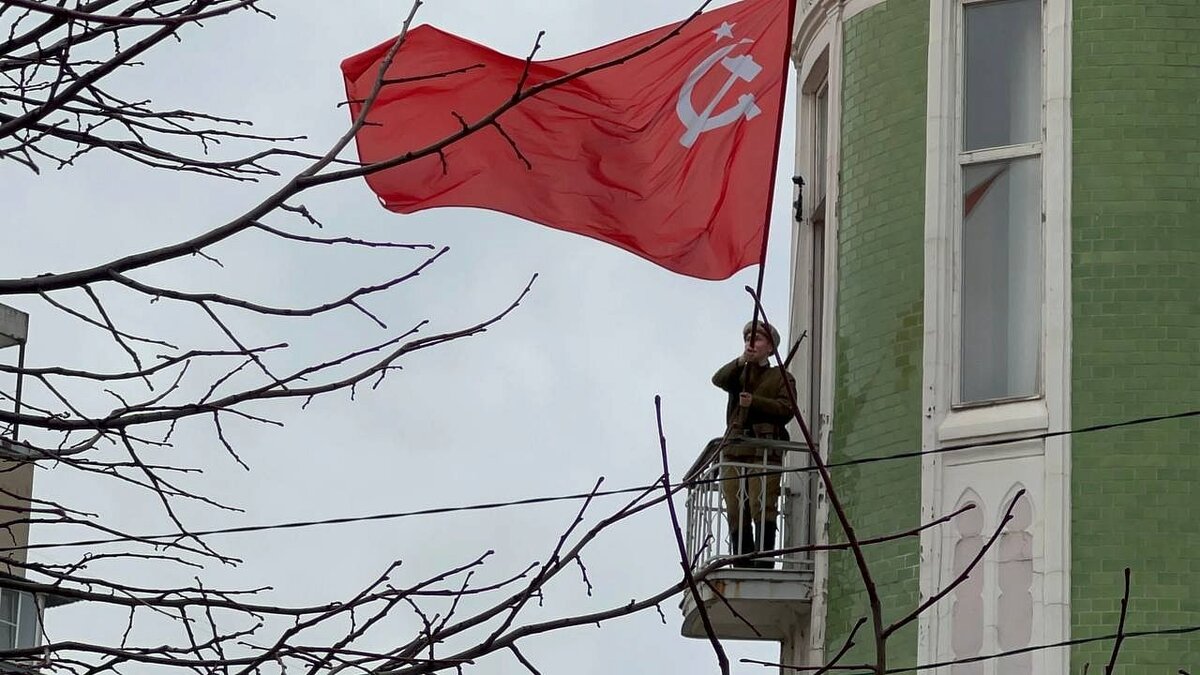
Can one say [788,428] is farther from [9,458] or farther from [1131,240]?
[9,458]

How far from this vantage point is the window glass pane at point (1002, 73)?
13719 mm

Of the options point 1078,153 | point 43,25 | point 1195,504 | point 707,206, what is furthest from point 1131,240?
point 43,25

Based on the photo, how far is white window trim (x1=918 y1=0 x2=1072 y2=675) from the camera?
41.7ft

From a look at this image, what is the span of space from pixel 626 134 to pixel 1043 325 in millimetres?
3141

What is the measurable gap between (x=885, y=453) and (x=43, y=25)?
7.16 m

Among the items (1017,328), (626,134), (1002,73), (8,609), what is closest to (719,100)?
(626,134)

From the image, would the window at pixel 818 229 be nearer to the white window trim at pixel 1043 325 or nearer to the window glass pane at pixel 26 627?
the white window trim at pixel 1043 325

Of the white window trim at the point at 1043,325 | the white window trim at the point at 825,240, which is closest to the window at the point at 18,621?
the white window trim at the point at 825,240

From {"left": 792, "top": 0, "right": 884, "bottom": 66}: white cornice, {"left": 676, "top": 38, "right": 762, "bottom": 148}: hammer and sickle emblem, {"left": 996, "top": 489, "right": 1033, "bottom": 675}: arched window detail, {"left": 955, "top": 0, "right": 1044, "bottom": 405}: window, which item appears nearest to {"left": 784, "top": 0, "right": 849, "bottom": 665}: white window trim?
{"left": 792, "top": 0, "right": 884, "bottom": 66}: white cornice

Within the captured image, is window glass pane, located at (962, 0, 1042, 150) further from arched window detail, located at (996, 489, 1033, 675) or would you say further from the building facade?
arched window detail, located at (996, 489, 1033, 675)

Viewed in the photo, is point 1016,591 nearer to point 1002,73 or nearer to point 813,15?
point 1002,73

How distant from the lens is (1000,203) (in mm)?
13641

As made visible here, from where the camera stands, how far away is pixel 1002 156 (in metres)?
13.6

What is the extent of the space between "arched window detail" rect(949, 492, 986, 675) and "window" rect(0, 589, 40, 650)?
15.7 m
